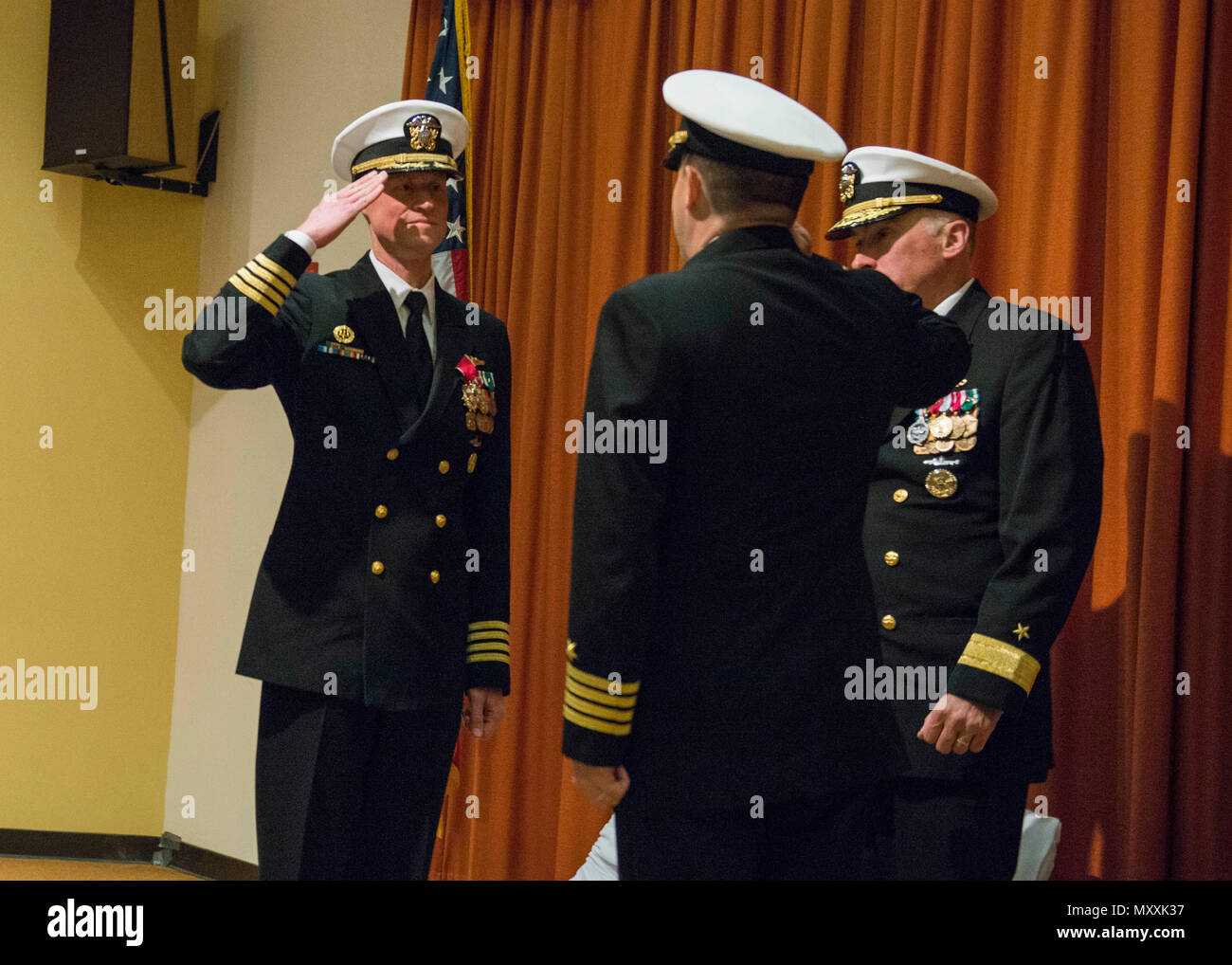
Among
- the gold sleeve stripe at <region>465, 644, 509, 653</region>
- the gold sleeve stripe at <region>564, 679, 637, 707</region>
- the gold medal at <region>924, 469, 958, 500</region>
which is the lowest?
the gold sleeve stripe at <region>564, 679, 637, 707</region>

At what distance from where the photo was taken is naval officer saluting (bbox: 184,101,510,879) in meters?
1.91

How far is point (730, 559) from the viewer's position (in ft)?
4.55

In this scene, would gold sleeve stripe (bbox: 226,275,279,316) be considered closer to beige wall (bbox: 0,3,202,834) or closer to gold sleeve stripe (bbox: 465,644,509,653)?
gold sleeve stripe (bbox: 465,644,509,653)

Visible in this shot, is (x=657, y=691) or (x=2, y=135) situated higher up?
(x=2, y=135)

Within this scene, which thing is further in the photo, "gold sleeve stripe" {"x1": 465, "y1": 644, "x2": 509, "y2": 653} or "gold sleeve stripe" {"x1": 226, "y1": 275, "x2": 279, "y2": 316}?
"gold sleeve stripe" {"x1": 465, "y1": 644, "x2": 509, "y2": 653}

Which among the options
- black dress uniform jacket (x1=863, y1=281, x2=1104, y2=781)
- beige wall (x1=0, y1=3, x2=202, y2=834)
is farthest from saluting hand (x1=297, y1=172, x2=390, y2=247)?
beige wall (x1=0, y1=3, x2=202, y2=834)

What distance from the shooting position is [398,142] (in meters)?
2.15

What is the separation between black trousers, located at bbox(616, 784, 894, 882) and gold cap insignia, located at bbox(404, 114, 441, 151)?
122cm

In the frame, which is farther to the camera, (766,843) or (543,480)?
(543,480)

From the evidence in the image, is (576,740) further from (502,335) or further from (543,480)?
(543,480)

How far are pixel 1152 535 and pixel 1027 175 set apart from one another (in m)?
0.80
